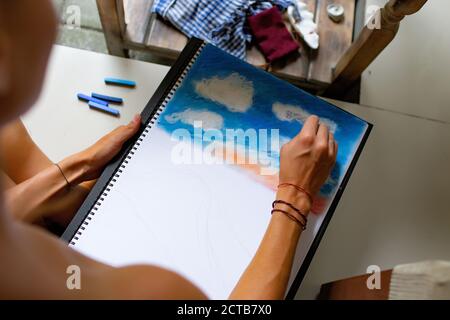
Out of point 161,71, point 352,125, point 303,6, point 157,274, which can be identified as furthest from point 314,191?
point 303,6

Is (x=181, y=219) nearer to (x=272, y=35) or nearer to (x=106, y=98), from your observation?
(x=106, y=98)

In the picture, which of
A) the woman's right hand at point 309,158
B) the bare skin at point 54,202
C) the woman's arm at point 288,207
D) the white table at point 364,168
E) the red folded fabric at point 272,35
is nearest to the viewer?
the bare skin at point 54,202

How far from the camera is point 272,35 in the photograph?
102 centimetres

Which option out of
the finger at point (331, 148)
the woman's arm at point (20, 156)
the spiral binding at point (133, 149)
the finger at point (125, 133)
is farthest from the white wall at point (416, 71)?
the woman's arm at point (20, 156)

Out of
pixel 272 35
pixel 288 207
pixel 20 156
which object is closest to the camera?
pixel 288 207

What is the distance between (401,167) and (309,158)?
1.09 ft

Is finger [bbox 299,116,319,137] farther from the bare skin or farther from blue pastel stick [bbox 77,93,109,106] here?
blue pastel stick [bbox 77,93,109,106]

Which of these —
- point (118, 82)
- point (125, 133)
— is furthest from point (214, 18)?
point (125, 133)

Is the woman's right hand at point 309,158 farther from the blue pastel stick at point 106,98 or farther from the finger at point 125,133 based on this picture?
the blue pastel stick at point 106,98

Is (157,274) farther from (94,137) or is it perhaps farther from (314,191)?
(94,137)

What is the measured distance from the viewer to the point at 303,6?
1067mm

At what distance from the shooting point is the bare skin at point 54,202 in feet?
0.95

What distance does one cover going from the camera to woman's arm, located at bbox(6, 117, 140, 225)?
0.72 metres

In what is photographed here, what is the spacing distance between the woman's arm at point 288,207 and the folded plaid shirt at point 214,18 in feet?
1.19
